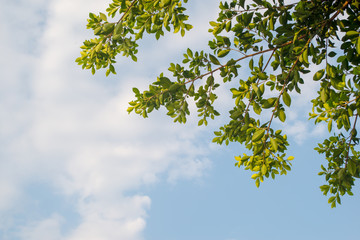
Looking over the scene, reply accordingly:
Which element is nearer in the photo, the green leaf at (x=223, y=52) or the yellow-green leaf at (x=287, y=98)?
the yellow-green leaf at (x=287, y=98)

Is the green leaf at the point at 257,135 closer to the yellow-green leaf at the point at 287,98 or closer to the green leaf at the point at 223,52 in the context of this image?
the yellow-green leaf at the point at 287,98

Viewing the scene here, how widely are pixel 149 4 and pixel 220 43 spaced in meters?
1.54

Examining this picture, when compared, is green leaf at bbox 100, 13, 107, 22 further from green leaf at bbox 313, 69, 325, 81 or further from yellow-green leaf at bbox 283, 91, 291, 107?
green leaf at bbox 313, 69, 325, 81

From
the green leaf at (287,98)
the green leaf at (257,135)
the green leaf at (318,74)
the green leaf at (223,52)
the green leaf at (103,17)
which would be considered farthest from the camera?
the green leaf at (103,17)

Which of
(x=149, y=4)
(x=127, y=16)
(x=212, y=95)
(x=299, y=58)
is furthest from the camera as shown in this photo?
(x=212, y=95)

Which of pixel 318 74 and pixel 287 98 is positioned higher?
pixel 318 74

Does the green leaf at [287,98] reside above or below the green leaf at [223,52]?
below

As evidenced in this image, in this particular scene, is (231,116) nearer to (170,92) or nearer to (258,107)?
(258,107)

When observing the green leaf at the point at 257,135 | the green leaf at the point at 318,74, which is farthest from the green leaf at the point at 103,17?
the green leaf at the point at 318,74

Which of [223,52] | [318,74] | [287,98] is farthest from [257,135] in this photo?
[223,52]

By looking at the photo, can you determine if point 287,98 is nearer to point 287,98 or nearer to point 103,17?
point 287,98

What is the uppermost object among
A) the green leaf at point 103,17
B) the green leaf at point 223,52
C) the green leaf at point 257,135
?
the green leaf at point 103,17

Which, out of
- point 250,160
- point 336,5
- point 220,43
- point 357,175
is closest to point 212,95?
point 220,43

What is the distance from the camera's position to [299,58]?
490 cm
